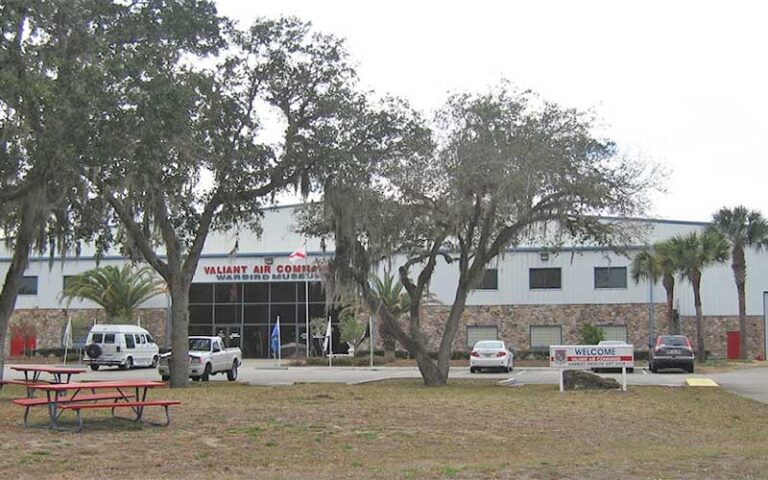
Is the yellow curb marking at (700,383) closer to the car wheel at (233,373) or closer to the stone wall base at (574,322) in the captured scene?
the car wheel at (233,373)

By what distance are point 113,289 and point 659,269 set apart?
28.9 metres

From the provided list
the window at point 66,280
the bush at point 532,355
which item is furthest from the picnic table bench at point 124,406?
the window at point 66,280

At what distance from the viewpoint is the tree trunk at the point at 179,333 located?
26.3 meters

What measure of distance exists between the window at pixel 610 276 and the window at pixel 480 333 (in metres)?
6.13

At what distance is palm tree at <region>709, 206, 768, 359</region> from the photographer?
45344 millimetres

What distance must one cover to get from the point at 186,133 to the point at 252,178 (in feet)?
14.9

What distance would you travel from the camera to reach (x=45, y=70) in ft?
63.6

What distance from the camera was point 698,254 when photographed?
43625 millimetres

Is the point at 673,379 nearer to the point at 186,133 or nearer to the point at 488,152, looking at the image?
the point at 488,152

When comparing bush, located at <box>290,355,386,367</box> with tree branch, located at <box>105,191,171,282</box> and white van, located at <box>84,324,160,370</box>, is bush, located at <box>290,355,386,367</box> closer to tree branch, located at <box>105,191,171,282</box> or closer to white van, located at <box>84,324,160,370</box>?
white van, located at <box>84,324,160,370</box>

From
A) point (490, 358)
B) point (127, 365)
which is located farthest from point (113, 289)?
point (490, 358)

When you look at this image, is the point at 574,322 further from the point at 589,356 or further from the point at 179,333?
the point at 179,333

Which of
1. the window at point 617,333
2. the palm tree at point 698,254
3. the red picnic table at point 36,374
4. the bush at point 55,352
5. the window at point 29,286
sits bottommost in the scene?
the bush at point 55,352

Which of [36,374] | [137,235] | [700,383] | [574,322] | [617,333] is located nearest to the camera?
[36,374]
